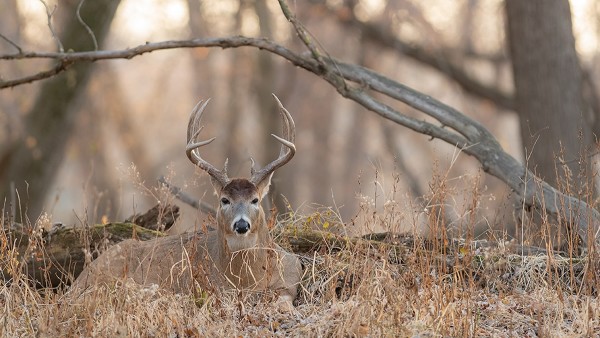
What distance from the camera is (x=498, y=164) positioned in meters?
8.41

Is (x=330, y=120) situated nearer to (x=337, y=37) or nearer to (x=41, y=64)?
(x=337, y=37)

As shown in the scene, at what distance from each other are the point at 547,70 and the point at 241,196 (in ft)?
18.2

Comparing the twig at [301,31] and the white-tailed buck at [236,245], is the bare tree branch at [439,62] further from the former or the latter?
the white-tailed buck at [236,245]

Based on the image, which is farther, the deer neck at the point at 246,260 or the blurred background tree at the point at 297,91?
the blurred background tree at the point at 297,91

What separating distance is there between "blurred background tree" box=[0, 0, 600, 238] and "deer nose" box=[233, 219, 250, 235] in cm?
49

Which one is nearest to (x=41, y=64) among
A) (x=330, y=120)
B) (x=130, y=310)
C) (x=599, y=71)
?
(x=330, y=120)

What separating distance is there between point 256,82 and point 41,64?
18.0 feet

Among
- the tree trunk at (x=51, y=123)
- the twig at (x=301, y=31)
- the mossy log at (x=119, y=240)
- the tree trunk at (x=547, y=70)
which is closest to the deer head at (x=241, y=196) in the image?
the mossy log at (x=119, y=240)

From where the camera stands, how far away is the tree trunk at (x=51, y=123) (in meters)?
12.7

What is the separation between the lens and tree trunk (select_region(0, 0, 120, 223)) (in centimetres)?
1270

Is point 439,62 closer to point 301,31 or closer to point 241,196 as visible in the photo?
point 301,31

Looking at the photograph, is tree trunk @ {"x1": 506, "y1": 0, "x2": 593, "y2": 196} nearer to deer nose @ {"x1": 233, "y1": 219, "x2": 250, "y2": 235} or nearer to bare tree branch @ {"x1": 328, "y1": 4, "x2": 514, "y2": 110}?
bare tree branch @ {"x1": 328, "y1": 4, "x2": 514, "y2": 110}

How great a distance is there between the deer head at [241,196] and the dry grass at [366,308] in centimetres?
80

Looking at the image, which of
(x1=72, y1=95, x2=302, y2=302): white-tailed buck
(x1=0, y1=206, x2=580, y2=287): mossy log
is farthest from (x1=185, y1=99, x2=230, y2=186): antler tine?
(x1=0, y1=206, x2=580, y2=287): mossy log
